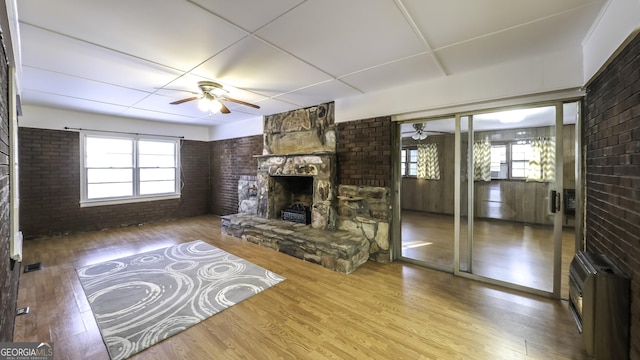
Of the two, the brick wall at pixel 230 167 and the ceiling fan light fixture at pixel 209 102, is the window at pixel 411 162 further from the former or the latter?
the ceiling fan light fixture at pixel 209 102

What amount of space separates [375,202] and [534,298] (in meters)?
2.01

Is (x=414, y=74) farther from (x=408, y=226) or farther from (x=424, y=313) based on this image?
(x=408, y=226)

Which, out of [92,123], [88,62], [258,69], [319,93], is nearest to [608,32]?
[319,93]

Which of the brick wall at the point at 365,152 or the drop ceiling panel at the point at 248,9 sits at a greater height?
the drop ceiling panel at the point at 248,9

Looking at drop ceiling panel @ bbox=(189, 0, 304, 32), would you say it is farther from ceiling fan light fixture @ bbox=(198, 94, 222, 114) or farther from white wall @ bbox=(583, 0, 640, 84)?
white wall @ bbox=(583, 0, 640, 84)

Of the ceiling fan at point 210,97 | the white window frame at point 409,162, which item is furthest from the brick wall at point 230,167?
the white window frame at point 409,162

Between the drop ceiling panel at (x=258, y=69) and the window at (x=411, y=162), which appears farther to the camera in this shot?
the window at (x=411, y=162)

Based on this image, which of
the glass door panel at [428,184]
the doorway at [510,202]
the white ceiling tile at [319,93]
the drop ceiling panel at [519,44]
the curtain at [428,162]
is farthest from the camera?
the curtain at [428,162]

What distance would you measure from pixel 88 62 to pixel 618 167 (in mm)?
4757

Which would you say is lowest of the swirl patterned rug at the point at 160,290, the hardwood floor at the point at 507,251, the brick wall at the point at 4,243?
the swirl patterned rug at the point at 160,290

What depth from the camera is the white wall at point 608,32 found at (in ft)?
4.66

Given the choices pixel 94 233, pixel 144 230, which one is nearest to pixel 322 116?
pixel 144 230

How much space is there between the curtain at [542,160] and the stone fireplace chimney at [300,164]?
2592 millimetres

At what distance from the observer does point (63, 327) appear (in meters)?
2.02
